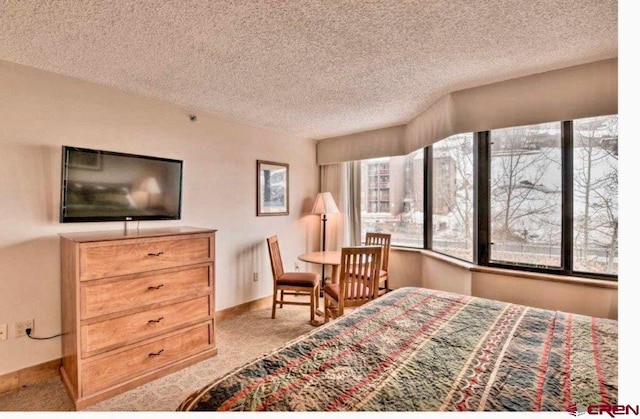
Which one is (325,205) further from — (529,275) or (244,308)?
(529,275)

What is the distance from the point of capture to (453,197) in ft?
11.1

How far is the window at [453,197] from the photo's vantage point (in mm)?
3127

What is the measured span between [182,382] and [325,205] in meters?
2.79

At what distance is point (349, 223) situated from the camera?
185 inches

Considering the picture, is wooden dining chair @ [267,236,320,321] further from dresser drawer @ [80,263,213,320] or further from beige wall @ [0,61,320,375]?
dresser drawer @ [80,263,213,320]

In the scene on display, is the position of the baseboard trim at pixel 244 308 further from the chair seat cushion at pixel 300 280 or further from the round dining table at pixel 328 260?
the round dining table at pixel 328 260

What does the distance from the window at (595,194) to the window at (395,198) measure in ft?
5.59

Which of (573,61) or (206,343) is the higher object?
(573,61)

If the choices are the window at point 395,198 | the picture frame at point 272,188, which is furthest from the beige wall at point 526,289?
the picture frame at point 272,188

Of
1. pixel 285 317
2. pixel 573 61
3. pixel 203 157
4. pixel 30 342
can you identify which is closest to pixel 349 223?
pixel 285 317

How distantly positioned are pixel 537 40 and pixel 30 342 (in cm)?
425

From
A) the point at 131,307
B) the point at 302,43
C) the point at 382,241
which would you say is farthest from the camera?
the point at 382,241

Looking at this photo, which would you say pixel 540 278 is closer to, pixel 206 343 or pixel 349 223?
pixel 349 223

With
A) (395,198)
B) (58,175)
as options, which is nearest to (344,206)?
(395,198)
